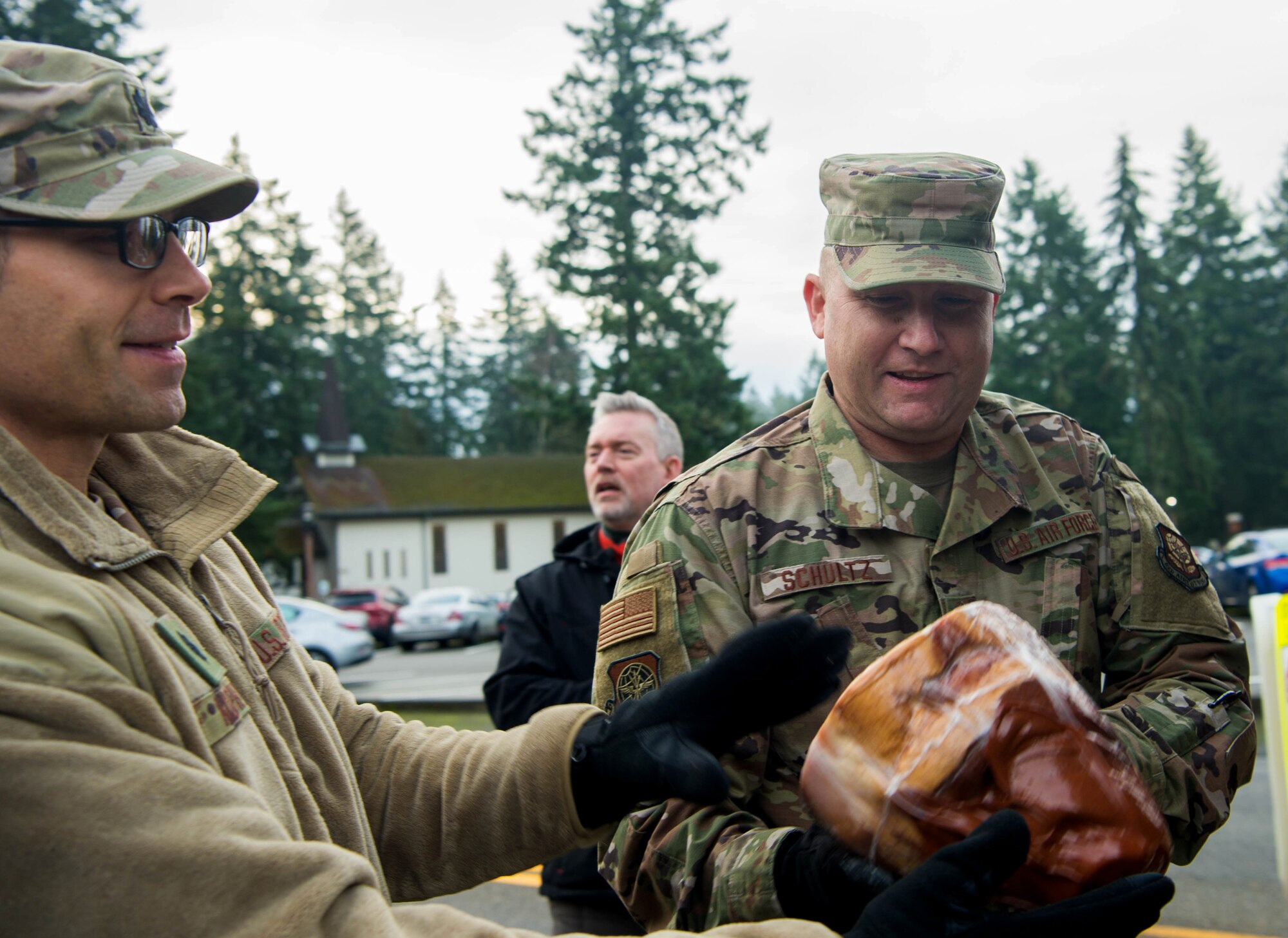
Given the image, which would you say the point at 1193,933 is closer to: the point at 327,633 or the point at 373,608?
the point at 327,633

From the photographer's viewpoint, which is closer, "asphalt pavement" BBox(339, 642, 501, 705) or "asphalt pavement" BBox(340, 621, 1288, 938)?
"asphalt pavement" BBox(340, 621, 1288, 938)

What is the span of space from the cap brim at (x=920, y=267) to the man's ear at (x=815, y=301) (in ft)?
0.70

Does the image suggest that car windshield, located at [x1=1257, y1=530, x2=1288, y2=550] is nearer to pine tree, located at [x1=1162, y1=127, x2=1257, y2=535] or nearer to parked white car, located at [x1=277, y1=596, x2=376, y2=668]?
parked white car, located at [x1=277, y1=596, x2=376, y2=668]

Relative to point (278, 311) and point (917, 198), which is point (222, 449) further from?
point (278, 311)

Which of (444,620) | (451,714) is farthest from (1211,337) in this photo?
(451,714)

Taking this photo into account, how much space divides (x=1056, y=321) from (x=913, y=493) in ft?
143

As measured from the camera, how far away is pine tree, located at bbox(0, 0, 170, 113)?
59.5ft

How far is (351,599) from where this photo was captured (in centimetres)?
2678

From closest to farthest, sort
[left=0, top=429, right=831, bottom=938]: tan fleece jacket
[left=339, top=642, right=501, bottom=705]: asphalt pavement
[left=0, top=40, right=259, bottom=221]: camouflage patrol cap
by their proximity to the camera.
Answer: [left=0, top=429, right=831, bottom=938]: tan fleece jacket, [left=0, top=40, right=259, bottom=221]: camouflage patrol cap, [left=339, top=642, right=501, bottom=705]: asphalt pavement

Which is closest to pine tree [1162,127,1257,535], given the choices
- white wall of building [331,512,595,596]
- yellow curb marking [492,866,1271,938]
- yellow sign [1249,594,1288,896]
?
white wall of building [331,512,595,596]

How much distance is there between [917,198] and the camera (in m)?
2.21

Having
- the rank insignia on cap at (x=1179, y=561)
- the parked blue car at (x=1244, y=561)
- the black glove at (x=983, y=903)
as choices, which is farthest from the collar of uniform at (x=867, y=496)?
the parked blue car at (x=1244, y=561)

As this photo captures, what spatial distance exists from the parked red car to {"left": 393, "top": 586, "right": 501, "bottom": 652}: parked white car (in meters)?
0.74

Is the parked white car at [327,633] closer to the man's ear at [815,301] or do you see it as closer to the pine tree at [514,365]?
the man's ear at [815,301]
